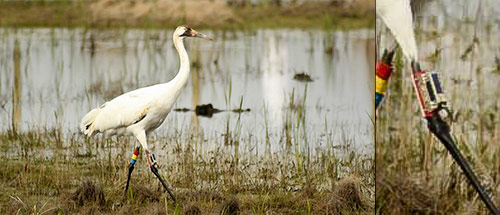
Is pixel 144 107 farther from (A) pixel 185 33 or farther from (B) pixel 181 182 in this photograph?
(B) pixel 181 182

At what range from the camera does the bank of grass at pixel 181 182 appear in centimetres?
432

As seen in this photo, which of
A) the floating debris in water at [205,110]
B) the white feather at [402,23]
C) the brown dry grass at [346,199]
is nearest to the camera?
the white feather at [402,23]

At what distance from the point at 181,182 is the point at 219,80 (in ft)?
15.5

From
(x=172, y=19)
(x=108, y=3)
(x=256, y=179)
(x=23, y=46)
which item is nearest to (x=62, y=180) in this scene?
(x=256, y=179)

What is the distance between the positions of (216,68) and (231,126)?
12.7 feet

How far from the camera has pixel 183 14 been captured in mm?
14531

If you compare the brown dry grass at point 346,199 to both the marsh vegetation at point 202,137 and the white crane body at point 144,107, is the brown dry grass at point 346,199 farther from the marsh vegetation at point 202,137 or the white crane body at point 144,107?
the white crane body at point 144,107

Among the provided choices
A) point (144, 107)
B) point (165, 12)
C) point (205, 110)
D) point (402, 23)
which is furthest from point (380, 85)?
point (165, 12)

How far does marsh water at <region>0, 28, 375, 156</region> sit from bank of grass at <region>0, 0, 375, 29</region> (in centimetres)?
31

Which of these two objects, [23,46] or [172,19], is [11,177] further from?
[172,19]

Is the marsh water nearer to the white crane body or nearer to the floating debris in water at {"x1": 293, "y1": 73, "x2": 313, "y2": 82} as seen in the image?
the floating debris in water at {"x1": 293, "y1": 73, "x2": 313, "y2": 82}

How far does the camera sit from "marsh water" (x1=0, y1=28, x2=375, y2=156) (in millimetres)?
6570

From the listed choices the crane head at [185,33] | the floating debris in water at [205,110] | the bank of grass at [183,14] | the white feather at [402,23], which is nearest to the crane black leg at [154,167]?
the crane head at [185,33]

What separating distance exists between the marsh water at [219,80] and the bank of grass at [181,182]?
1.04 feet
